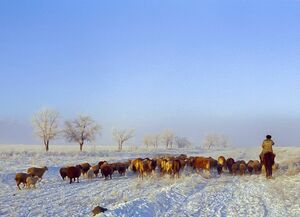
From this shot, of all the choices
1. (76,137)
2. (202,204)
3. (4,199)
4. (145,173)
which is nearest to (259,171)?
(145,173)

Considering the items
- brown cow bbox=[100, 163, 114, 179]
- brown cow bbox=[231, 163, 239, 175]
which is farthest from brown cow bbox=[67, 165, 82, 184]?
brown cow bbox=[231, 163, 239, 175]

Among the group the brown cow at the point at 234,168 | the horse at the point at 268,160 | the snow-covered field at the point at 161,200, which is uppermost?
the horse at the point at 268,160

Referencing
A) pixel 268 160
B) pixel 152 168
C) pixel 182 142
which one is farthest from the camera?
pixel 182 142

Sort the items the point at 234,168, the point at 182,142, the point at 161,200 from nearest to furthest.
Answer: the point at 161,200 < the point at 234,168 < the point at 182,142

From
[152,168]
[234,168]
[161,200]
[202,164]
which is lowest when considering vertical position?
[161,200]

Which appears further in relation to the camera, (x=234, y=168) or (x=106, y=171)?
(x=234, y=168)

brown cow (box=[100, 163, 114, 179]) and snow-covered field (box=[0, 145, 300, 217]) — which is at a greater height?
brown cow (box=[100, 163, 114, 179])

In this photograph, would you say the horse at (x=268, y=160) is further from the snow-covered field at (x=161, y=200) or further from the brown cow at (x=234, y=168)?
the brown cow at (x=234, y=168)

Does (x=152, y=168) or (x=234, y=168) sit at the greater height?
(x=152, y=168)

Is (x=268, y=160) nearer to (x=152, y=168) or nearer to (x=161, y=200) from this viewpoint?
(x=152, y=168)

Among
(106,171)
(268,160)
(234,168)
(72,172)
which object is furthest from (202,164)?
(72,172)

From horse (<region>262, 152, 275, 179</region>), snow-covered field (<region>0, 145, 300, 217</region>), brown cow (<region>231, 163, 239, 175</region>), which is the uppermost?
horse (<region>262, 152, 275, 179</region>)

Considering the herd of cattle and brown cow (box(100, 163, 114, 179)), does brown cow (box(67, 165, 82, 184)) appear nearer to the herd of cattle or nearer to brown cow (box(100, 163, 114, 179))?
the herd of cattle

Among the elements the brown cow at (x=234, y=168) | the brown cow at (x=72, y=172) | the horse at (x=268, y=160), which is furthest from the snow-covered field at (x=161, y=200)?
the brown cow at (x=234, y=168)
